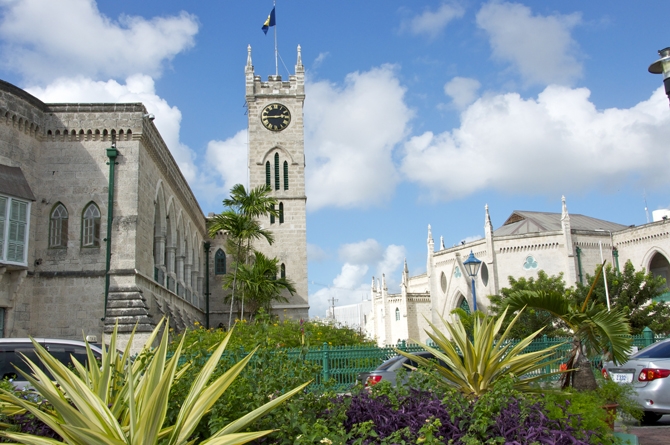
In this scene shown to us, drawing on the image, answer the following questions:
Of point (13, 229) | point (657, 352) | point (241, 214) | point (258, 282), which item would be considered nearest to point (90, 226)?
point (13, 229)

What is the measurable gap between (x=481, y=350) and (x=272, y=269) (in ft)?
82.0

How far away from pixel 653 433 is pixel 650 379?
85 centimetres

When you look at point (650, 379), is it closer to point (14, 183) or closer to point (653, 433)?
point (653, 433)

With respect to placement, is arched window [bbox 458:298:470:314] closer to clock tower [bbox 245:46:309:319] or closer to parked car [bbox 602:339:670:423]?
clock tower [bbox 245:46:309:319]

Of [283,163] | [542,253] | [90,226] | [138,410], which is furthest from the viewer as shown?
[542,253]

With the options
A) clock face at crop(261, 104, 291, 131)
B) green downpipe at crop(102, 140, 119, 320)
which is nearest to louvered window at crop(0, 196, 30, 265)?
green downpipe at crop(102, 140, 119, 320)

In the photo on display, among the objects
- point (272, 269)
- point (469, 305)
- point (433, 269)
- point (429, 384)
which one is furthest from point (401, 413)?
point (433, 269)

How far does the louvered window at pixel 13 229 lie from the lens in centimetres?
1591

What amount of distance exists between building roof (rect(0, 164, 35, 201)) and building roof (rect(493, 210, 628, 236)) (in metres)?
35.5

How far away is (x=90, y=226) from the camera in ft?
59.9

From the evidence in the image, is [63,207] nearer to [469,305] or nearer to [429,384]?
[429,384]

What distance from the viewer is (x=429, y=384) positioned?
5430 mm

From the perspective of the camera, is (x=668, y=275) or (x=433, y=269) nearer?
(x=668, y=275)

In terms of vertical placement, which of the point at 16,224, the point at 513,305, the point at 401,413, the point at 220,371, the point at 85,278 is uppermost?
the point at 16,224
